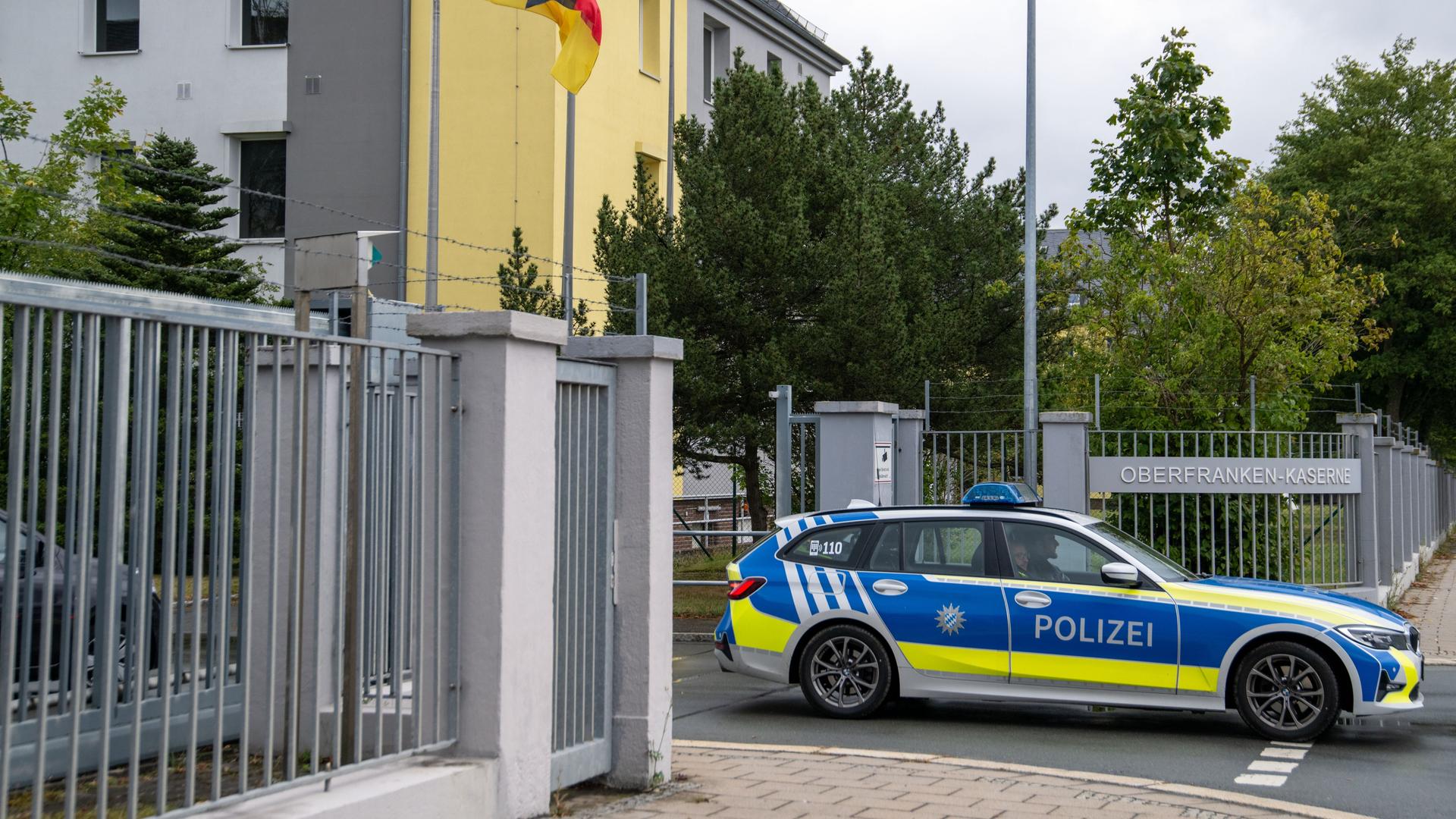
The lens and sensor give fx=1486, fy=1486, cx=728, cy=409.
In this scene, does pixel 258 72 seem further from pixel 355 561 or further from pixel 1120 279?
pixel 355 561

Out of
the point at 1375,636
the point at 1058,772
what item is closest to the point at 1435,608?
the point at 1375,636

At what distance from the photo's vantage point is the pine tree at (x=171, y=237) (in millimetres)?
21172

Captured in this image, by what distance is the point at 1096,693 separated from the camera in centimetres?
1003

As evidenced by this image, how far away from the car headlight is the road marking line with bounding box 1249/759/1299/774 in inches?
43.5

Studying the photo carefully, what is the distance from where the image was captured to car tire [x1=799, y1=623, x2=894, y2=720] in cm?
1049

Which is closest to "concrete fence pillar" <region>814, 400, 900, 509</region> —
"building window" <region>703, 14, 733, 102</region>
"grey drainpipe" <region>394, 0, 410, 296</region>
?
"grey drainpipe" <region>394, 0, 410, 296</region>

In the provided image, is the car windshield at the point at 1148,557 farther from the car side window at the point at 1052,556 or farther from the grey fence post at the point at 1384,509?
the grey fence post at the point at 1384,509

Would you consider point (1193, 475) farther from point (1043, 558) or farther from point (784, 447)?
point (1043, 558)

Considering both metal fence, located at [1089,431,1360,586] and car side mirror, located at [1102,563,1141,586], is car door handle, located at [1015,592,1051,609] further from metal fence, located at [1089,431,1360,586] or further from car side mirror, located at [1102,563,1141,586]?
metal fence, located at [1089,431,1360,586]

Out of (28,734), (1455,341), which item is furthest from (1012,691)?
(1455,341)

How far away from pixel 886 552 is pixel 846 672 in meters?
0.91

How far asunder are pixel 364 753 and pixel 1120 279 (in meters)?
16.2

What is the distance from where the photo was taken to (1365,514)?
59.4 ft

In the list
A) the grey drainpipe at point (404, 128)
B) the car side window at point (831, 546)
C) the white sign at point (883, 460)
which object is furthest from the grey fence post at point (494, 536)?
the grey drainpipe at point (404, 128)
